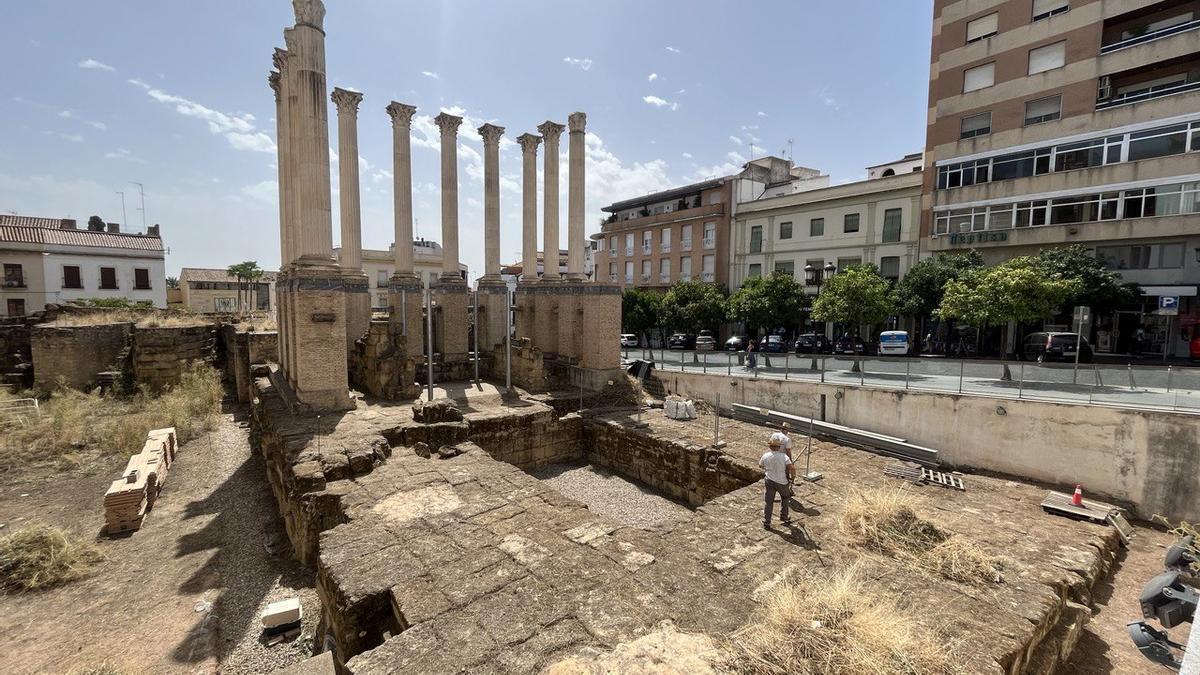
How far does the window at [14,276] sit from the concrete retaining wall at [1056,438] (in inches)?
1710

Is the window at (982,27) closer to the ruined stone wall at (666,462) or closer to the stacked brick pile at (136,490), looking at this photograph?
the ruined stone wall at (666,462)

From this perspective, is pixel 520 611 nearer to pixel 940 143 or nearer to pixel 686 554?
pixel 686 554

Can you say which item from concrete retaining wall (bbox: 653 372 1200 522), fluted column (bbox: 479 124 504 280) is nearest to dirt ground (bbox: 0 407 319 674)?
concrete retaining wall (bbox: 653 372 1200 522)

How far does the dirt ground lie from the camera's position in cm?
583

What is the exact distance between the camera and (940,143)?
A: 925 inches

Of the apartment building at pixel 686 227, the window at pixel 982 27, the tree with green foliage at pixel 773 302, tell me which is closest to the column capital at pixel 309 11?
the tree with green foliage at pixel 773 302

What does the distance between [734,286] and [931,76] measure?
14.3 meters

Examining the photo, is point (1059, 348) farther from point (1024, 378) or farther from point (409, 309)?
point (409, 309)

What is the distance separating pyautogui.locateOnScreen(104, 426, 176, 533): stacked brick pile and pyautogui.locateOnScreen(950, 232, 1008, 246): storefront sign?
29.0 m

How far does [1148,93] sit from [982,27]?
22.1 feet

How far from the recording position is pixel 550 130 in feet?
60.0

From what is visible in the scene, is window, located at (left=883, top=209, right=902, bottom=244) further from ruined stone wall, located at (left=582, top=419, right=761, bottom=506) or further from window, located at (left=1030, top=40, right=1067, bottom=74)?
ruined stone wall, located at (left=582, top=419, right=761, bottom=506)

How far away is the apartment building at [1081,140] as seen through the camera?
18.2 metres

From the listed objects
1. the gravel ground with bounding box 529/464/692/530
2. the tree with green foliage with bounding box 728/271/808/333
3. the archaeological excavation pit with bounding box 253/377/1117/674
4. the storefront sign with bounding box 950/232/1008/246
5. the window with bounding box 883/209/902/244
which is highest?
the window with bounding box 883/209/902/244
